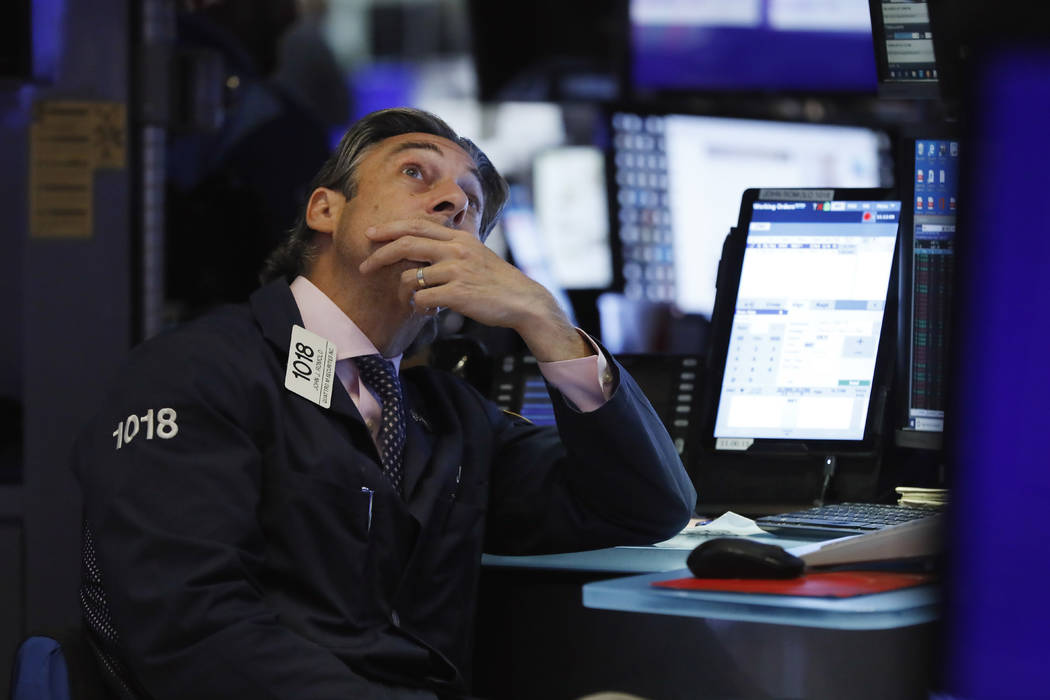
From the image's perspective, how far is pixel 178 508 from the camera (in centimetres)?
155

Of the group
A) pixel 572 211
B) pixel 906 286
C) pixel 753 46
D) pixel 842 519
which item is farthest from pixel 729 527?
pixel 572 211

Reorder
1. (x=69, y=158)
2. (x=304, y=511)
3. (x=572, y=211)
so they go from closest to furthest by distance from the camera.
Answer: (x=304, y=511), (x=69, y=158), (x=572, y=211)

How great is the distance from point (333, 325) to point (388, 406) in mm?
131

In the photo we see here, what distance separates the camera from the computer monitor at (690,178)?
3.76 meters

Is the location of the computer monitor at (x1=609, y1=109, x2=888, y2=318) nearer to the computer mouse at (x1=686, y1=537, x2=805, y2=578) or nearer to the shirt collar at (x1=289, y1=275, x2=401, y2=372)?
the shirt collar at (x1=289, y1=275, x2=401, y2=372)

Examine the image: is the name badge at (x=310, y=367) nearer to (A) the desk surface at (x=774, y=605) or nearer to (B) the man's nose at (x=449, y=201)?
(B) the man's nose at (x=449, y=201)

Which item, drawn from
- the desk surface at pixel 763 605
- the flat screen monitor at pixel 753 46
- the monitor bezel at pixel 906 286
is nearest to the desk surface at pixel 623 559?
the desk surface at pixel 763 605

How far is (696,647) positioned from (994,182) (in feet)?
3.52

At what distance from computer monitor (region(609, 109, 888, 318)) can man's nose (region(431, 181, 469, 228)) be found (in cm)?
184

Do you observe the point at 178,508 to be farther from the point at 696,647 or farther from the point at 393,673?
the point at 696,647

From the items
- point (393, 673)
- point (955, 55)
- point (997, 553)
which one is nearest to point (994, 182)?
point (955, 55)

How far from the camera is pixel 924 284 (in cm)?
214

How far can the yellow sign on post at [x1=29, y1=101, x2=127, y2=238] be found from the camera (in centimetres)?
312

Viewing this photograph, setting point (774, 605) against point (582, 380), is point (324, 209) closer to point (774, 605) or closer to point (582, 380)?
point (582, 380)
